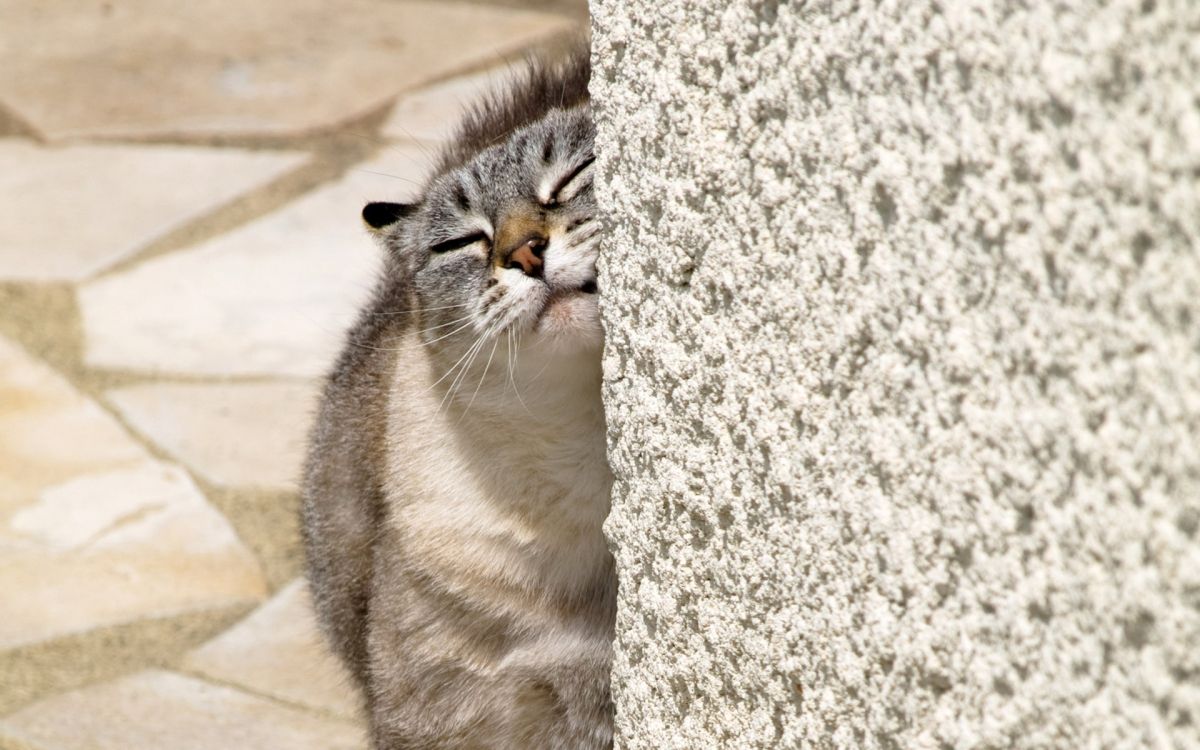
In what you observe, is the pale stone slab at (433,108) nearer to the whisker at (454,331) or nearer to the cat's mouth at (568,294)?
the whisker at (454,331)

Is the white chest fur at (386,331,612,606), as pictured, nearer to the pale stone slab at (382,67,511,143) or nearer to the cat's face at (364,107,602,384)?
the cat's face at (364,107,602,384)

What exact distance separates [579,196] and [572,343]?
196 mm

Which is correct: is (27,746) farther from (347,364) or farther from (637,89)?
(637,89)

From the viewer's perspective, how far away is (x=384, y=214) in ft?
7.49

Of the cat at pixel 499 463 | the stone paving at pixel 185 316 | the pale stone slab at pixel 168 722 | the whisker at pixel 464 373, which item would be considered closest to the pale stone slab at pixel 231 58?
the stone paving at pixel 185 316


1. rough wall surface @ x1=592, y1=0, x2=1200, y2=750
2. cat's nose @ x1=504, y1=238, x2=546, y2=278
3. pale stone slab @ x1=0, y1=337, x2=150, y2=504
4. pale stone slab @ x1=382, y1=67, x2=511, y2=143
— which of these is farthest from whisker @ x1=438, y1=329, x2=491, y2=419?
pale stone slab @ x1=382, y1=67, x2=511, y2=143

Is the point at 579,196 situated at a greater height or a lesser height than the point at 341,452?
greater

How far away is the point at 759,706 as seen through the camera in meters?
1.45

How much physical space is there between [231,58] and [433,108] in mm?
844

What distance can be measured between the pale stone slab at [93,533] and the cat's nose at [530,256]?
1336 millimetres

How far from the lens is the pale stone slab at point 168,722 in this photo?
Answer: 8.05ft

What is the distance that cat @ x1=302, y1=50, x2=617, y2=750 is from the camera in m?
1.89

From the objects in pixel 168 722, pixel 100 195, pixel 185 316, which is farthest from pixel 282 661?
pixel 100 195

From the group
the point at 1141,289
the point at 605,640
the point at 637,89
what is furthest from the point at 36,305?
the point at 1141,289
